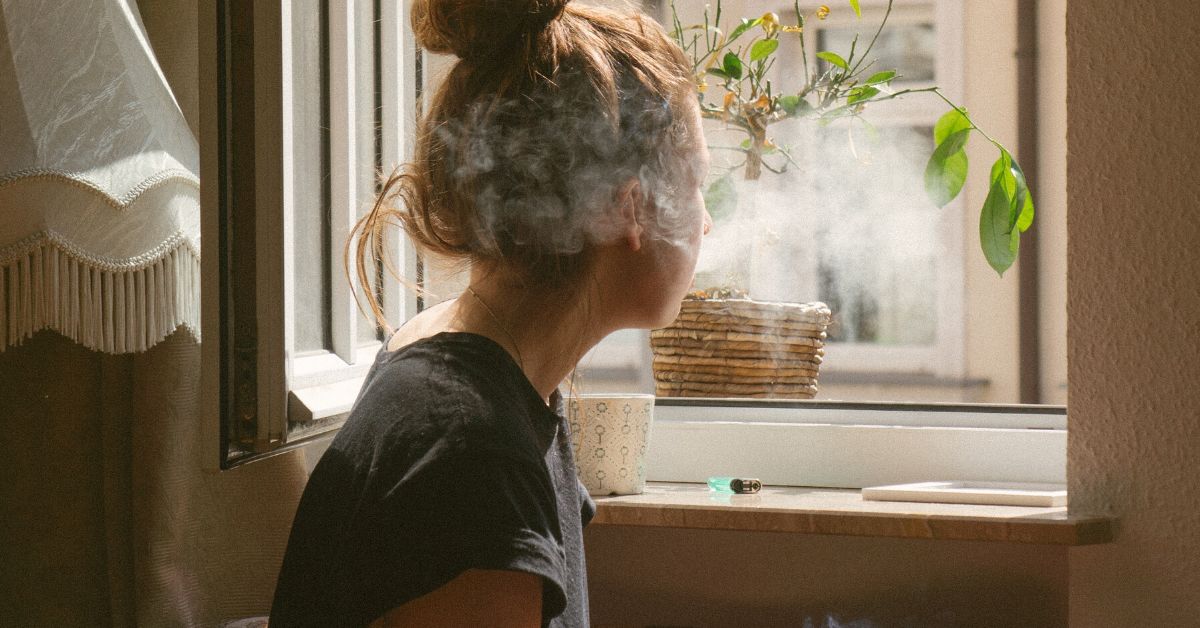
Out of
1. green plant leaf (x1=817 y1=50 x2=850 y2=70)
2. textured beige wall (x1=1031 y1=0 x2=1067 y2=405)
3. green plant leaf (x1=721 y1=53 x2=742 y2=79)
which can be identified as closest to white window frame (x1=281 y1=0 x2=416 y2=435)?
green plant leaf (x1=721 y1=53 x2=742 y2=79)

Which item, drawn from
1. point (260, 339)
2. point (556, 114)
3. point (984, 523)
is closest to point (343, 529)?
point (260, 339)

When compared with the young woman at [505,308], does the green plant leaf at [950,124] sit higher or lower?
higher

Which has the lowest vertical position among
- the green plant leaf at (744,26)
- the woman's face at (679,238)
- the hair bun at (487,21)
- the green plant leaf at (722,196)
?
the woman's face at (679,238)

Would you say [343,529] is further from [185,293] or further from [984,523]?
[984,523]

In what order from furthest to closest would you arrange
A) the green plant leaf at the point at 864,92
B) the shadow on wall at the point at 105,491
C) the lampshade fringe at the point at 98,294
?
Result: 1. the green plant leaf at the point at 864,92
2. the shadow on wall at the point at 105,491
3. the lampshade fringe at the point at 98,294

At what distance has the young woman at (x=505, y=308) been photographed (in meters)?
0.69

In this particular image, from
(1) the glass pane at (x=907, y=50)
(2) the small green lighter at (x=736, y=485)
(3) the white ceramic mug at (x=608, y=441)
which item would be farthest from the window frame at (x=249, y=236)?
(1) the glass pane at (x=907, y=50)

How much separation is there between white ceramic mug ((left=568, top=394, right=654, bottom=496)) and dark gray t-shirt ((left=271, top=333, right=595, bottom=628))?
0.43 meters

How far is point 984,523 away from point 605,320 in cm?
47

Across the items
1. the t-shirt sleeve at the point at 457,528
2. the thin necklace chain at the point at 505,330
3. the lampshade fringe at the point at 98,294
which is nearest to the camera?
the t-shirt sleeve at the point at 457,528

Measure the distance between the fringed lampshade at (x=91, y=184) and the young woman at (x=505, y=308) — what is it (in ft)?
0.79

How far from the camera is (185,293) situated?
1156 millimetres

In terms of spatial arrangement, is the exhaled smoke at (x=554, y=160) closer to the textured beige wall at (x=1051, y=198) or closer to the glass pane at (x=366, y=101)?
the glass pane at (x=366, y=101)

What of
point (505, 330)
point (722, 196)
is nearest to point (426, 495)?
point (505, 330)
